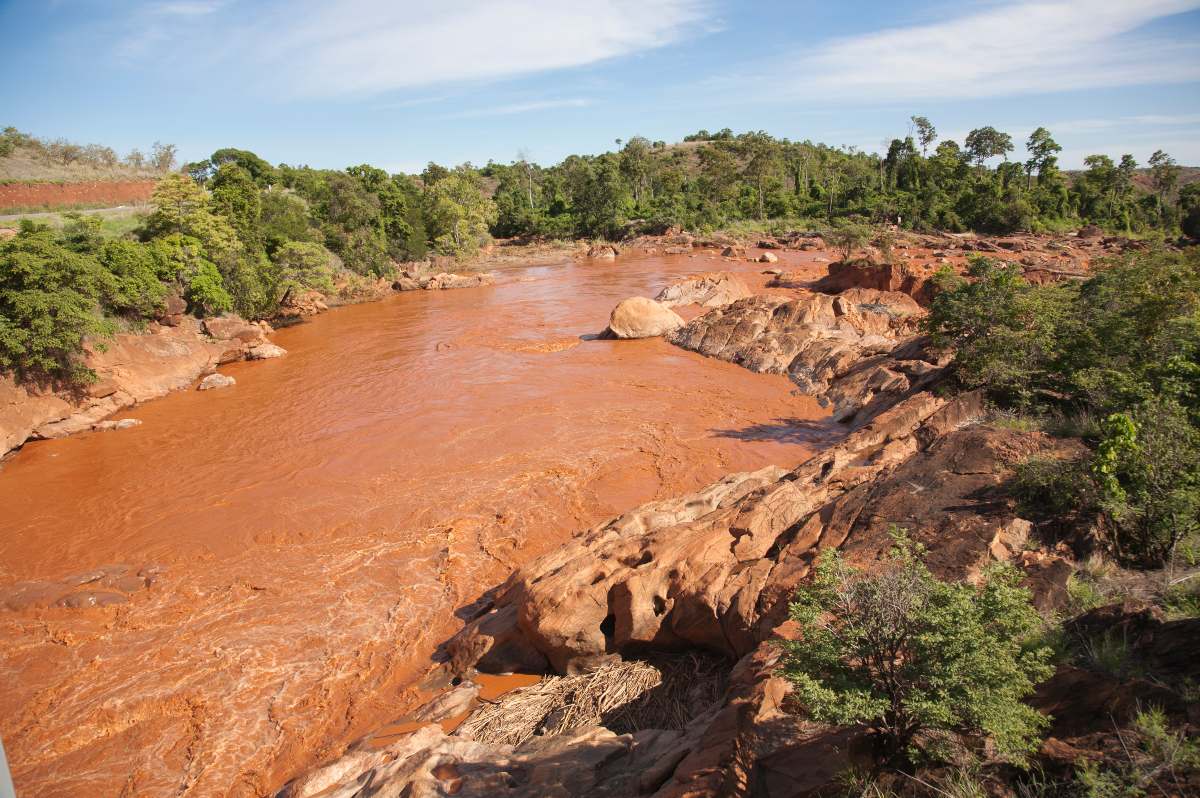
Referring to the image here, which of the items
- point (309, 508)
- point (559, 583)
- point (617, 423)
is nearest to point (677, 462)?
point (617, 423)

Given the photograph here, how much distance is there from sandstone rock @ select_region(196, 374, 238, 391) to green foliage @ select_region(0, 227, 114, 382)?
3.43m

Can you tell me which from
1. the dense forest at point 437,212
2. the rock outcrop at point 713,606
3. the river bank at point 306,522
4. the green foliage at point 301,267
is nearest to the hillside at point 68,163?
the dense forest at point 437,212

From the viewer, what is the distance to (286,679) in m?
8.09

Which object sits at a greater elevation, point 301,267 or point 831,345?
point 301,267

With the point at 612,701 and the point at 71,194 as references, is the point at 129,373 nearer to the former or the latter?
the point at 612,701

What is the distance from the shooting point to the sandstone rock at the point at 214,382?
21688 mm

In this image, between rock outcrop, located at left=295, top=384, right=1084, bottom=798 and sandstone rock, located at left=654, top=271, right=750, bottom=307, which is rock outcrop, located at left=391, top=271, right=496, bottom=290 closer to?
sandstone rock, located at left=654, top=271, right=750, bottom=307

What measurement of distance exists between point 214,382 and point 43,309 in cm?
531

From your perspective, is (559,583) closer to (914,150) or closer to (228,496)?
(228,496)

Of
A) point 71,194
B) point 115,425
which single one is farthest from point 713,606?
point 71,194

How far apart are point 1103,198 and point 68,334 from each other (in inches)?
2795

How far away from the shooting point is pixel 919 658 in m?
3.91

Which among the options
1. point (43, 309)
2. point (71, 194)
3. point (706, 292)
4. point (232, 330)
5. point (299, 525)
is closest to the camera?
point (299, 525)

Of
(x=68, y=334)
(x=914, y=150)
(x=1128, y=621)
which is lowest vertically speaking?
(x=1128, y=621)
